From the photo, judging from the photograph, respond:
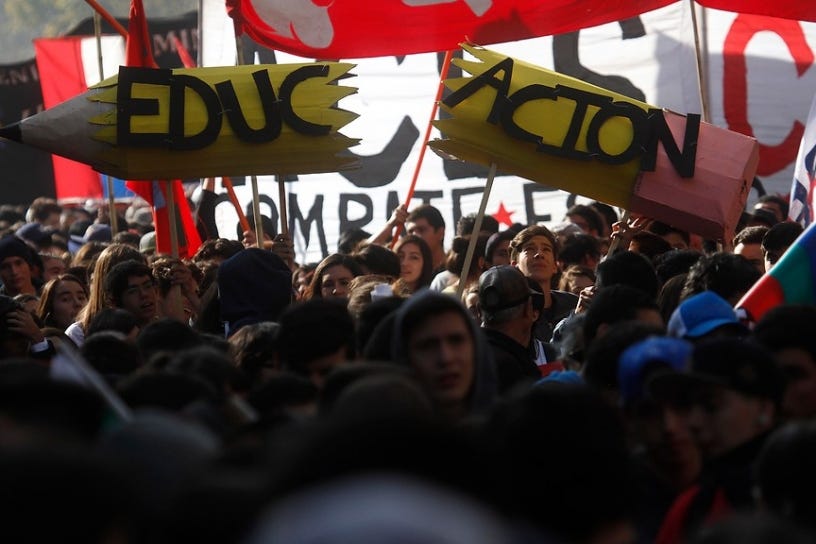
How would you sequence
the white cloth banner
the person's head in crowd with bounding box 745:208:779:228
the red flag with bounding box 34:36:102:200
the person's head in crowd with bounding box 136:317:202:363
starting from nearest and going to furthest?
the person's head in crowd with bounding box 136:317:202:363 < the person's head in crowd with bounding box 745:208:779:228 < the white cloth banner < the red flag with bounding box 34:36:102:200

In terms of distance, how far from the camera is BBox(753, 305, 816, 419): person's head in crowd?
3.92m

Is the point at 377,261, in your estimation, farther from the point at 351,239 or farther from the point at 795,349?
the point at 795,349

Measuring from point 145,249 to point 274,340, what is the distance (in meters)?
5.97

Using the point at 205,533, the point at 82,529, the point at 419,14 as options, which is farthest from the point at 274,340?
the point at 419,14

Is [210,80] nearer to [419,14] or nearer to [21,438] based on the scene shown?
[419,14]

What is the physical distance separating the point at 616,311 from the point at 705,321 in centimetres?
33

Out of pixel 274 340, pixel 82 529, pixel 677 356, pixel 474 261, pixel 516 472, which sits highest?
pixel 82 529

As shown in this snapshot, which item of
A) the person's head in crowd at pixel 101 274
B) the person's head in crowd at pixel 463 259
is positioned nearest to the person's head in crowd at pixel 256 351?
the person's head in crowd at pixel 101 274

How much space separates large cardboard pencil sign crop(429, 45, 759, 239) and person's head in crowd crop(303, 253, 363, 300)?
2.22 ft

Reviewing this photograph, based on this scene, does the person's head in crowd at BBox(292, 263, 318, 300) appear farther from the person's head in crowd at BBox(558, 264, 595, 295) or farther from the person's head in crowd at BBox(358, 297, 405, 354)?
the person's head in crowd at BBox(358, 297, 405, 354)

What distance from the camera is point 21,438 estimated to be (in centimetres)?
230

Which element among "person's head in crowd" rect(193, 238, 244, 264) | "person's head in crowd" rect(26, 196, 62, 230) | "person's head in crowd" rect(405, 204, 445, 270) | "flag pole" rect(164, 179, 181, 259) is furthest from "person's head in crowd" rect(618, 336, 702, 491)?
"person's head in crowd" rect(26, 196, 62, 230)

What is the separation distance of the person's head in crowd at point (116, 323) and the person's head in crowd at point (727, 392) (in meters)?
3.02

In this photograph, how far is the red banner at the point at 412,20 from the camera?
29.1 feet
